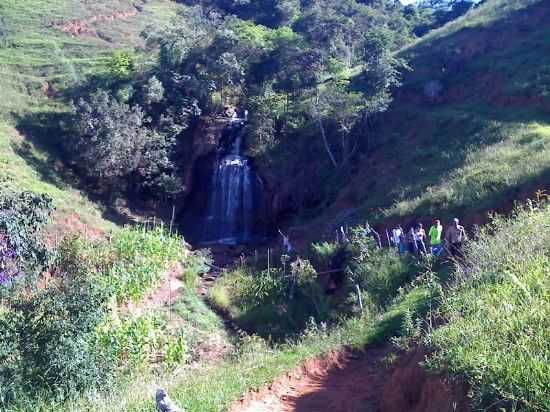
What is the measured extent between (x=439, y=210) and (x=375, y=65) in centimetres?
1170

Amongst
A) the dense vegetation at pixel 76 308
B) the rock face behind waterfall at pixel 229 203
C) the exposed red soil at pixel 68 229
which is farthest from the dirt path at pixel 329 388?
the rock face behind waterfall at pixel 229 203

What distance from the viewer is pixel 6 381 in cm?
885

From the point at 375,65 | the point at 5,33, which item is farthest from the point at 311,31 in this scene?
the point at 5,33

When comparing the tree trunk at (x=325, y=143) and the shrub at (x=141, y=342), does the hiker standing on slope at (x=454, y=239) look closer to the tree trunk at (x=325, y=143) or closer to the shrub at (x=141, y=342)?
the shrub at (x=141, y=342)

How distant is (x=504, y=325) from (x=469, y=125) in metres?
19.8

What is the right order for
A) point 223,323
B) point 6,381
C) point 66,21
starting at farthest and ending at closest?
1. point 66,21
2. point 223,323
3. point 6,381

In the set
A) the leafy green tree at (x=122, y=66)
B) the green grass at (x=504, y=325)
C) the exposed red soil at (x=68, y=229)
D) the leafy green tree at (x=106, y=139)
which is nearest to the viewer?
the green grass at (x=504, y=325)

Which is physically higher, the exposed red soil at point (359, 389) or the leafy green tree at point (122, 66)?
the leafy green tree at point (122, 66)

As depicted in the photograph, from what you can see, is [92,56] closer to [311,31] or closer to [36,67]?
[36,67]

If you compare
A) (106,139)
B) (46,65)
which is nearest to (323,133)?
(106,139)

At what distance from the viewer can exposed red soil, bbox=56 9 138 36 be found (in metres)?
46.2

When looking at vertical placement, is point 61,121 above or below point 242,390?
above

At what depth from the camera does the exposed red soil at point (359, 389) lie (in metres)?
5.44

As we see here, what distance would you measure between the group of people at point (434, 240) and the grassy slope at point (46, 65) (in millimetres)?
14117
